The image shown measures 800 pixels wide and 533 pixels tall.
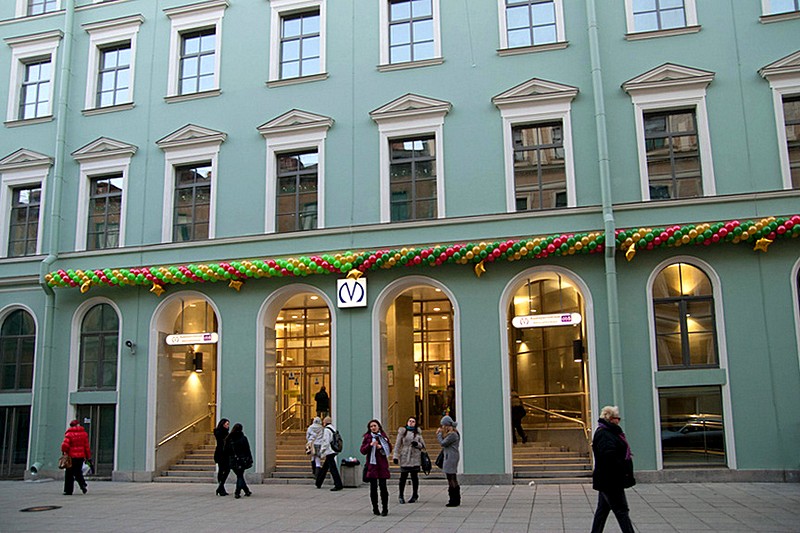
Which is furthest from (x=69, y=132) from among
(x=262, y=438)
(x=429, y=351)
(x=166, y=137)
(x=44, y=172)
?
(x=429, y=351)

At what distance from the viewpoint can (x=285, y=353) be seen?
81.9 feet

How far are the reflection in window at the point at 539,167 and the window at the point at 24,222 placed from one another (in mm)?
14094

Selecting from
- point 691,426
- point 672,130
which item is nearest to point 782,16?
point 672,130

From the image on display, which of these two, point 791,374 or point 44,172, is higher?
point 44,172

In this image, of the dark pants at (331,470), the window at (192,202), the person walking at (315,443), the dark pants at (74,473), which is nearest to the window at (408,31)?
the window at (192,202)

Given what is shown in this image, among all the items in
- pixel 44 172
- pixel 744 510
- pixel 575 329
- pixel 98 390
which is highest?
pixel 44 172

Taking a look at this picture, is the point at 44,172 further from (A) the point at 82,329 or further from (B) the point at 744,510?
(B) the point at 744,510

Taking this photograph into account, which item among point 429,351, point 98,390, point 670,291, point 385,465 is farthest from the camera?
point 429,351

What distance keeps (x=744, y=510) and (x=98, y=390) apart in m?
16.3

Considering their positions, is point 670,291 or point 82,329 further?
point 82,329

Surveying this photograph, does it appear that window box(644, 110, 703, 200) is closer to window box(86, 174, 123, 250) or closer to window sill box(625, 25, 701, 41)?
window sill box(625, 25, 701, 41)

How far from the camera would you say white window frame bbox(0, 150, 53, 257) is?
73.5 ft

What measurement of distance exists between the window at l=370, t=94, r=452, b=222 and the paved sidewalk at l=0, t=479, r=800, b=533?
22.3ft

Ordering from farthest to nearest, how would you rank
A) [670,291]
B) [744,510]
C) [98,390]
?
[98,390] < [670,291] < [744,510]
